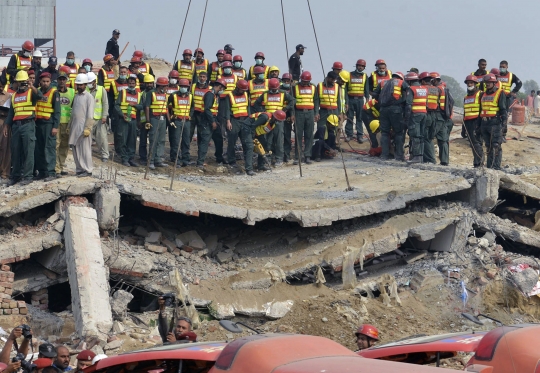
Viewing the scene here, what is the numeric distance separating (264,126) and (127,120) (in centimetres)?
271

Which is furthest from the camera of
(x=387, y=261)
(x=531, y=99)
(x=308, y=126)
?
(x=531, y=99)

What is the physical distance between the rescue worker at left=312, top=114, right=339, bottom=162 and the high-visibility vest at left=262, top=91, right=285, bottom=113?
55.9 inches

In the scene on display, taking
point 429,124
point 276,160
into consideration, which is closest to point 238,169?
point 276,160

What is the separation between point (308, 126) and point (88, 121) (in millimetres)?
5675

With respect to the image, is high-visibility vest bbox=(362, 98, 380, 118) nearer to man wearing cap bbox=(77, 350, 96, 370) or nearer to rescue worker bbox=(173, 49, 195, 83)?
rescue worker bbox=(173, 49, 195, 83)

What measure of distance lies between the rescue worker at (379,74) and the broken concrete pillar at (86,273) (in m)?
8.67

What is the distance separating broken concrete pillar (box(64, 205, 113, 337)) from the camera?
1252 centimetres

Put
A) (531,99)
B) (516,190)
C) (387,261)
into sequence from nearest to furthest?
(387,261) → (516,190) → (531,99)

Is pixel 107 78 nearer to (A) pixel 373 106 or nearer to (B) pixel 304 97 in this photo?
(B) pixel 304 97

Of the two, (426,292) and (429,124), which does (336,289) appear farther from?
(429,124)

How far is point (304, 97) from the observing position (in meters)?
19.6

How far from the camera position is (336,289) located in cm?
1509

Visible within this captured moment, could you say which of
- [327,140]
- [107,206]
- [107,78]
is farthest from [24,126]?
[327,140]

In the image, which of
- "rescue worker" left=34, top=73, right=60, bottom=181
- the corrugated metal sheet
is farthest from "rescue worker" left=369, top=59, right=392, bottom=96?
the corrugated metal sheet
